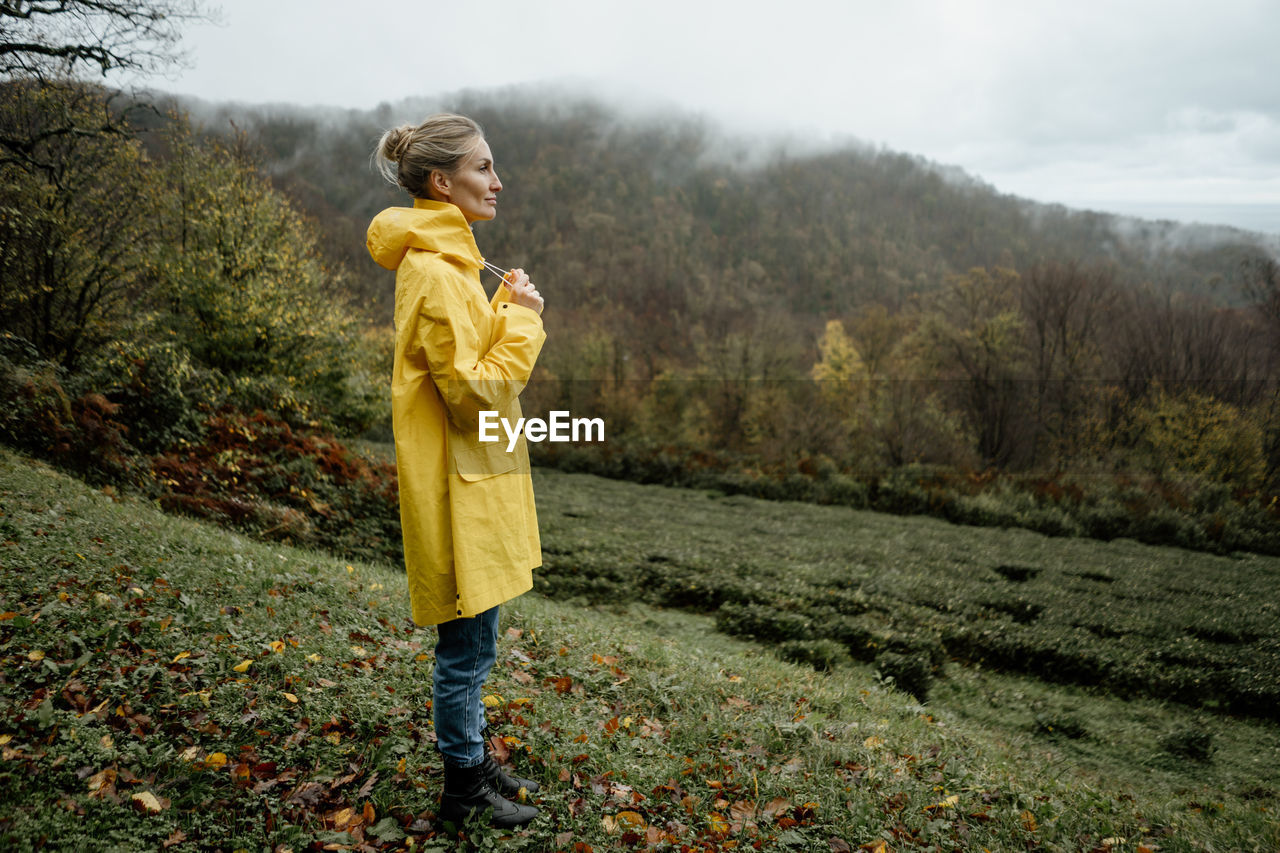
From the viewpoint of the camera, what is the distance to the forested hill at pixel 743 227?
70188mm

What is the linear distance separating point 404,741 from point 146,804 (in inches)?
43.2

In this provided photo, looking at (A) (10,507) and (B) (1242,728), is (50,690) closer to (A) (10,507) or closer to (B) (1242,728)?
(A) (10,507)

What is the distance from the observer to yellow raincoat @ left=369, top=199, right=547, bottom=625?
2.28 m

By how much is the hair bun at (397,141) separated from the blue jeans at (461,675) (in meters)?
1.84

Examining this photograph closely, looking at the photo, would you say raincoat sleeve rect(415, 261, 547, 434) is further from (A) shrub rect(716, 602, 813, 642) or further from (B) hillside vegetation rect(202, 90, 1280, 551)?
(A) shrub rect(716, 602, 813, 642)

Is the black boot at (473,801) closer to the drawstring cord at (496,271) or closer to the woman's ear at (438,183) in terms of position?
the drawstring cord at (496,271)

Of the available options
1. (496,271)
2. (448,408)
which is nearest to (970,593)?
(496,271)

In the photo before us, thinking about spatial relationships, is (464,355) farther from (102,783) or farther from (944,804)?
(944,804)

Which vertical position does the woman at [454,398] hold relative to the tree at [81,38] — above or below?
below

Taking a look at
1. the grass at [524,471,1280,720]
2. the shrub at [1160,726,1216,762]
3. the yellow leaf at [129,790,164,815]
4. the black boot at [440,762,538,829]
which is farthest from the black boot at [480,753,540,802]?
the shrub at [1160,726,1216,762]

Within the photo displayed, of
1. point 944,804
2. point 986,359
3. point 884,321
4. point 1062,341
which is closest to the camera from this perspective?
point 944,804

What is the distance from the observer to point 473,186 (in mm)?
2510

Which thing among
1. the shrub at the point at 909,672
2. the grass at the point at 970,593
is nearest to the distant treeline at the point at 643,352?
the grass at the point at 970,593

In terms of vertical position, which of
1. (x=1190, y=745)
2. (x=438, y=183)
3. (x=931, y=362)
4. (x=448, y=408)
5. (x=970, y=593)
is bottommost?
(x=970, y=593)
